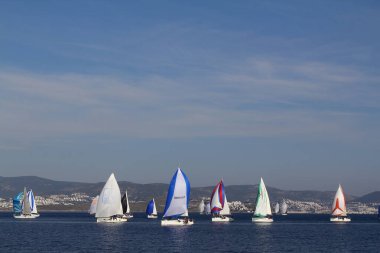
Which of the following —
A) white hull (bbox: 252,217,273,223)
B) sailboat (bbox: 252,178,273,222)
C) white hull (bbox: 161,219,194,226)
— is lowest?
white hull (bbox: 161,219,194,226)

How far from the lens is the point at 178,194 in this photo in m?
132

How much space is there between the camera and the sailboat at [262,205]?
16250cm

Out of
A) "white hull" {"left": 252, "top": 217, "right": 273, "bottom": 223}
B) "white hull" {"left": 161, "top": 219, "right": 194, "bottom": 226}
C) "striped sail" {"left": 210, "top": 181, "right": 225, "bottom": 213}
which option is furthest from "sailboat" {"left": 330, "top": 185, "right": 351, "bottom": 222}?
"white hull" {"left": 161, "top": 219, "right": 194, "bottom": 226}

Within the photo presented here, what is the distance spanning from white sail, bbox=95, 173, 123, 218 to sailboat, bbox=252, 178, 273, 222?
32.9 metres

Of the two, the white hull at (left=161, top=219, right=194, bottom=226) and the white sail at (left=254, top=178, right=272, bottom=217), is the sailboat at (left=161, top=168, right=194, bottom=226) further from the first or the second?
the white sail at (left=254, top=178, right=272, bottom=217)

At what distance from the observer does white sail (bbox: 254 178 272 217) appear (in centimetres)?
16212

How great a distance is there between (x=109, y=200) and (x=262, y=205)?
38.8m

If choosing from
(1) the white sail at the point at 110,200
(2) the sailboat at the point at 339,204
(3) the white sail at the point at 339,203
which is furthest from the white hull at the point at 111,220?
(3) the white sail at the point at 339,203

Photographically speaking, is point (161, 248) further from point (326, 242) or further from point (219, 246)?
point (326, 242)

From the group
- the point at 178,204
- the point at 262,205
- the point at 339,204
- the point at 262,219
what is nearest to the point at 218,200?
the point at 262,205

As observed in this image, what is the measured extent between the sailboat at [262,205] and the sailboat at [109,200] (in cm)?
3288

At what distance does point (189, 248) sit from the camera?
92000 mm

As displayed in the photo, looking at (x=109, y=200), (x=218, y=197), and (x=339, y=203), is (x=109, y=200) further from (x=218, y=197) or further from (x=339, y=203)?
(x=339, y=203)

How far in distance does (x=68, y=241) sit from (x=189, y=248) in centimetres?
2043
